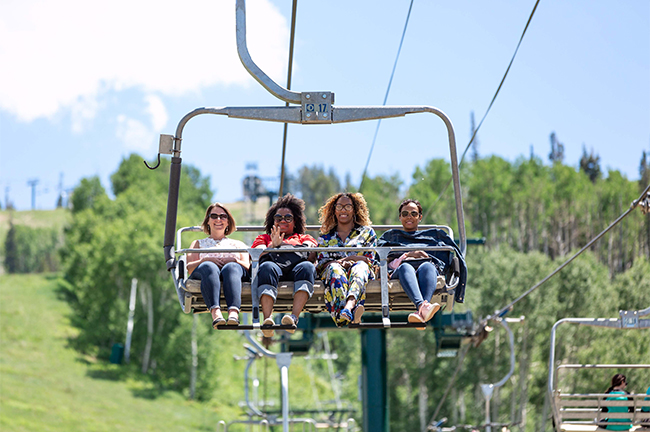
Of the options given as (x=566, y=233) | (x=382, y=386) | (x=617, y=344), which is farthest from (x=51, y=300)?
(x=382, y=386)

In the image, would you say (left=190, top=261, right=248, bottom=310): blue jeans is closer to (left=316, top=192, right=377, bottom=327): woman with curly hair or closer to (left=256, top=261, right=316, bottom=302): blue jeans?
(left=256, top=261, right=316, bottom=302): blue jeans

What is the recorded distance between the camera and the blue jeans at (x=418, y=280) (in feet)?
17.1

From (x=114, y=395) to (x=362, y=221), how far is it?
121 feet

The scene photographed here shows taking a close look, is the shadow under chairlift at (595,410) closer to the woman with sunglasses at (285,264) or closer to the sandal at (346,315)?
the sandal at (346,315)

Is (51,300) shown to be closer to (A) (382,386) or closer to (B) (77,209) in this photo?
(B) (77,209)

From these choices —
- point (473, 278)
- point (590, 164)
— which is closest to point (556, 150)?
point (590, 164)

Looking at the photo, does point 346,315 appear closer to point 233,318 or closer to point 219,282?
point 233,318

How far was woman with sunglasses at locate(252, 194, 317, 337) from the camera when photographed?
5180mm

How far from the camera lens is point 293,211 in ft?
18.6

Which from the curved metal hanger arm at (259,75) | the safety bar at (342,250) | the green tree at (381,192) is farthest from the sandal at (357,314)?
the green tree at (381,192)

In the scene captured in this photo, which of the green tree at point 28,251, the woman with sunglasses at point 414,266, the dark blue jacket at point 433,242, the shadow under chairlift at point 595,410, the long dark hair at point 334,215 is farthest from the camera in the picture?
the green tree at point 28,251

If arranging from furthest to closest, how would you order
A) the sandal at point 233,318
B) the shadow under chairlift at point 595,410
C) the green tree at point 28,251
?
the green tree at point 28,251
the shadow under chairlift at point 595,410
the sandal at point 233,318

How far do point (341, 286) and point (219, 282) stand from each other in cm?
77

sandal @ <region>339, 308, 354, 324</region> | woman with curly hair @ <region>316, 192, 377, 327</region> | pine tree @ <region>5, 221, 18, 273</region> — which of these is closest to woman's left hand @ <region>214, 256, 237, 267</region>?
woman with curly hair @ <region>316, 192, 377, 327</region>
